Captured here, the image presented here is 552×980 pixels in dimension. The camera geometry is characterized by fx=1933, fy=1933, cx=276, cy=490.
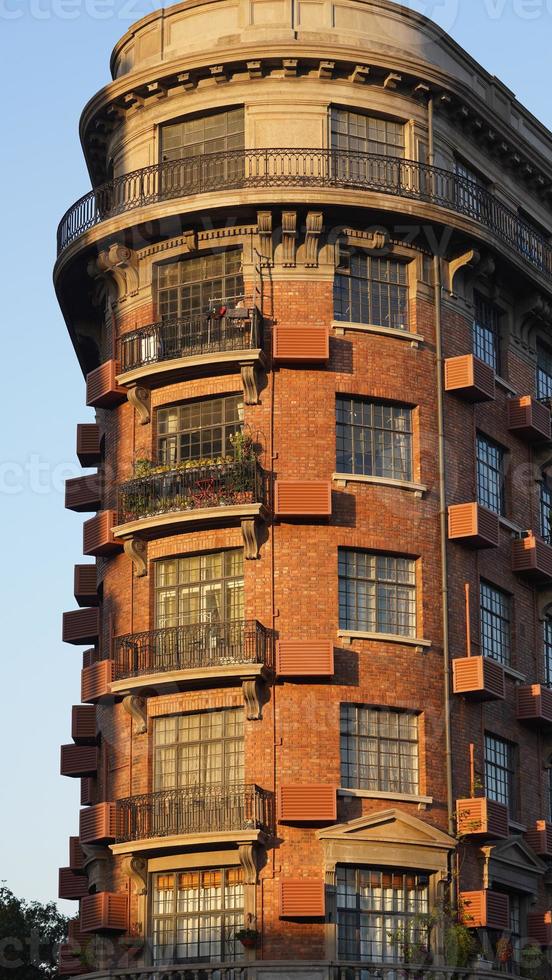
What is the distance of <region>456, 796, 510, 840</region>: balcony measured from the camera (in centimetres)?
5259

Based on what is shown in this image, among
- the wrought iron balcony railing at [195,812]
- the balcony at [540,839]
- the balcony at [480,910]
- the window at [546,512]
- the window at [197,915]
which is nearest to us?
the wrought iron balcony railing at [195,812]

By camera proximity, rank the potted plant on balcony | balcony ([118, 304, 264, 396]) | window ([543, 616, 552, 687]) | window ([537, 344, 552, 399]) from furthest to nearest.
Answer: window ([537, 344, 552, 399]), window ([543, 616, 552, 687]), balcony ([118, 304, 264, 396]), the potted plant on balcony

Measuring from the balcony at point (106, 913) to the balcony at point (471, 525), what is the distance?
13.9 m

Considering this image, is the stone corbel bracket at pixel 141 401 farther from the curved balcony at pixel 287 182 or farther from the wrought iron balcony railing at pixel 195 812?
the wrought iron balcony railing at pixel 195 812

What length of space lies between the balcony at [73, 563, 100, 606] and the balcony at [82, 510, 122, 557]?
202 centimetres

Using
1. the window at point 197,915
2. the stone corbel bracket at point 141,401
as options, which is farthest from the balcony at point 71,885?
the stone corbel bracket at point 141,401

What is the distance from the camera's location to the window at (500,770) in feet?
184

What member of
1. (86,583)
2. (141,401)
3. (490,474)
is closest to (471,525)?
(490,474)

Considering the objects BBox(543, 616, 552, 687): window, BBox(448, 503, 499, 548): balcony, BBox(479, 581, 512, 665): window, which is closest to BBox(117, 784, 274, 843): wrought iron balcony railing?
BBox(479, 581, 512, 665): window

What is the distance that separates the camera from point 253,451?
54562 millimetres

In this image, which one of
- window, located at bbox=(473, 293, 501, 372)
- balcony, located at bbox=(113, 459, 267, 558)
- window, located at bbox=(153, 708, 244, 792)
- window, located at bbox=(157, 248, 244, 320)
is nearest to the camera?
window, located at bbox=(153, 708, 244, 792)

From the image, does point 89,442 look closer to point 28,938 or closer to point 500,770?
point 500,770

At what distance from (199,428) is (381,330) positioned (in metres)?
6.03

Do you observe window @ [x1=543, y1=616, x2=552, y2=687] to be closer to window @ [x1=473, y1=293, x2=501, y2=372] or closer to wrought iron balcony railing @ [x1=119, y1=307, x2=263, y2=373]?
window @ [x1=473, y1=293, x2=501, y2=372]
